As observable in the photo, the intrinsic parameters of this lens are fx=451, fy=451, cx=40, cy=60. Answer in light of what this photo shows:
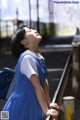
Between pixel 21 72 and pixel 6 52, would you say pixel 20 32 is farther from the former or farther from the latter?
pixel 6 52

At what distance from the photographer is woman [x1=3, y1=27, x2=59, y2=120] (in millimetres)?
3582

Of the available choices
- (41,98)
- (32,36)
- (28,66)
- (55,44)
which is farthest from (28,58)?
(55,44)

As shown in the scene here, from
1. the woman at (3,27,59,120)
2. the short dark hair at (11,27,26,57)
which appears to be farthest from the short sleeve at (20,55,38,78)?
the short dark hair at (11,27,26,57)

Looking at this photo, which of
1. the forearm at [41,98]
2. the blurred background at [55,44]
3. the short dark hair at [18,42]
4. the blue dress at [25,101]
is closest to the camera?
the forearm at [41,98]

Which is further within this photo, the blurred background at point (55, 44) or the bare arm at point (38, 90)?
the blurred background at point (55, 44)

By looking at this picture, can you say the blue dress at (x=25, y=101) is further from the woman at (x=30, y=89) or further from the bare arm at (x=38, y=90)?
the bare arm at (x=38, y=90)

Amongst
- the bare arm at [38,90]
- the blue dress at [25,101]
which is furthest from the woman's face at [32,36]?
the bare arm at [38,90]

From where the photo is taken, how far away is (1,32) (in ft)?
112

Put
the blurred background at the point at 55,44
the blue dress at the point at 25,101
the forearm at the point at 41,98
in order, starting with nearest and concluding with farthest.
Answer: the forearm at the point at 41,98 < the blue dress at the point at 25,101 < the blurred background at the point at 55,44

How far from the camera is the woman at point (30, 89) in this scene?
358cm

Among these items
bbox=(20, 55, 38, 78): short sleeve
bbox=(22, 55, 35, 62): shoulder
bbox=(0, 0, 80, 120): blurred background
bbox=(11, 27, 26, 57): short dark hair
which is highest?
bbox=(11, 27, 26, 57): short dark hair

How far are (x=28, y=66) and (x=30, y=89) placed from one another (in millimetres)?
198

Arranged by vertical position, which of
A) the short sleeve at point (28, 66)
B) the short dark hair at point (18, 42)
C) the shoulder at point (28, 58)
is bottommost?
the short sleeve at point (28, 66)

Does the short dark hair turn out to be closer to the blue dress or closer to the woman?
the woman
